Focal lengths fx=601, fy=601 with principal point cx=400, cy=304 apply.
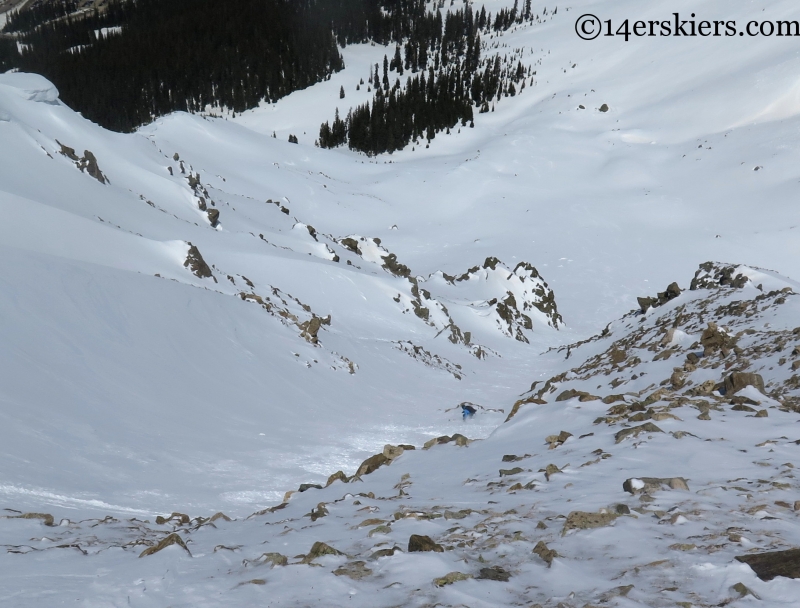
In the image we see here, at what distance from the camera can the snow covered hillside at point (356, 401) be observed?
3312 mm

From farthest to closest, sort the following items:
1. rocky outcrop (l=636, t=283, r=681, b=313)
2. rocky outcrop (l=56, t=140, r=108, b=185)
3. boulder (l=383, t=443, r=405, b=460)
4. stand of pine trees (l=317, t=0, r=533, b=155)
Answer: stand of pine trees (l=317, t=0, r=533, b=155) → rocky outcrop (l=56, t=140, r=108, b=185) → rocky outcrop (l=636, t=283, r=681, b=313) → boulder (l=383, t=443, r=405, b=460)

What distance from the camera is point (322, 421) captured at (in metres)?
10.0

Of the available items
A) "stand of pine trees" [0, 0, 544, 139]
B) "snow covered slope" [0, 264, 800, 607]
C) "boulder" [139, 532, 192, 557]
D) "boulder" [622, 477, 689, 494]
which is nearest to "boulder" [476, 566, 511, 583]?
"snow covered slope" [0, 264, 800, 607]

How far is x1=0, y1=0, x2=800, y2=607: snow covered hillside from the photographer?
10.9ft

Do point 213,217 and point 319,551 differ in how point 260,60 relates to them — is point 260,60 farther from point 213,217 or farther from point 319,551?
point 319,551

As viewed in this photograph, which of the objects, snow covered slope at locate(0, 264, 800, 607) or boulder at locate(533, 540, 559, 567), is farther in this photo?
boulder at locate(533, 540, 559, 567)

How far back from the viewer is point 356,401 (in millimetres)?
12055

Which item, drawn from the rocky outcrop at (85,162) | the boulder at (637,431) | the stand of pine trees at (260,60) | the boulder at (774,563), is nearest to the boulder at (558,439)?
the boulder at (637,431)

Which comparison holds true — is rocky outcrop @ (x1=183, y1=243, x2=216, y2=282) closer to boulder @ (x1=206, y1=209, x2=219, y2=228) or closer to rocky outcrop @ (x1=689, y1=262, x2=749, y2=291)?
boulder @ (x1=206, y1=209, x2=219, y2=228)

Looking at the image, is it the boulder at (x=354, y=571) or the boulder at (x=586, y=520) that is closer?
the boulder at (x=354, y=571)

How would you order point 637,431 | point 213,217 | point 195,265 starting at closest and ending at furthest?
1. point 637,431
2. point 195,265
3. point 213,217

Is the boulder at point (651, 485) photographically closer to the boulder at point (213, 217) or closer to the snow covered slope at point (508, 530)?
the snow covered slope at point (508, 530)

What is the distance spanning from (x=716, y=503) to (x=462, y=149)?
57.9 m

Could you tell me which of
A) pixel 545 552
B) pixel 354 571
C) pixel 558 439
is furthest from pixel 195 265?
pixel 545 552
